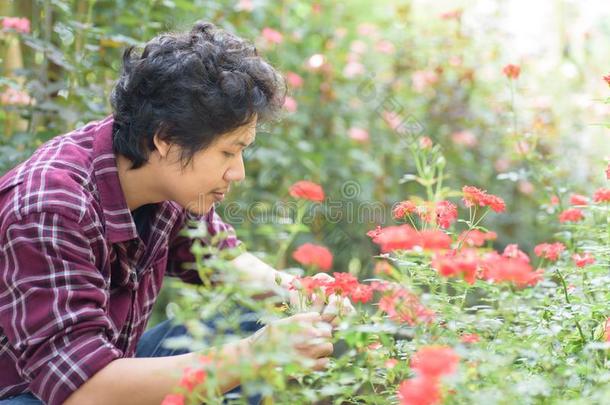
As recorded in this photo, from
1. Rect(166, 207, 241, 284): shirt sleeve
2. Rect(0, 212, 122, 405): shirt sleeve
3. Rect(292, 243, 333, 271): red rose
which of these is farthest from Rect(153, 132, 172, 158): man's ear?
Rect(292, 243, 333, 271): red rose

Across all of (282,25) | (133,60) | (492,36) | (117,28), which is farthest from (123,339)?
(492,36)

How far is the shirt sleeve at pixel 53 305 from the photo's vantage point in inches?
58.5

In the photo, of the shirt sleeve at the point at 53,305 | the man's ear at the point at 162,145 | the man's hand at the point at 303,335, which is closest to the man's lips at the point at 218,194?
the man's ear at the point at 162,145

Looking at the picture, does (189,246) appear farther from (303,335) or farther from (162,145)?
(303,335)

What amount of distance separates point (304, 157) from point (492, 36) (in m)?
1.34

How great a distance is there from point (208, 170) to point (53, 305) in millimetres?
398

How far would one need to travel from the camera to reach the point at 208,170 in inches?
66.5

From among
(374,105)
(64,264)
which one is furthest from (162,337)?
(374,105)

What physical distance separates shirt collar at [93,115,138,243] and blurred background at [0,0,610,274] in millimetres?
993

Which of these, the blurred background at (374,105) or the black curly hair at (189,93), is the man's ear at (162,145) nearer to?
the black curly hair at (189,93)

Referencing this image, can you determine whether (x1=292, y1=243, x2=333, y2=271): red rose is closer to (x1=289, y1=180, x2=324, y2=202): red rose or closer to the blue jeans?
(x1=289, y1=180, x2=324, y2=202): red rose

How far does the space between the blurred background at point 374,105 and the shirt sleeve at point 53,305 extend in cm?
118

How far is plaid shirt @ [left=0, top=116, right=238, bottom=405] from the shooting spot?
1.49 m

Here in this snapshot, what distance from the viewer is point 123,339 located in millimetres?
1873
